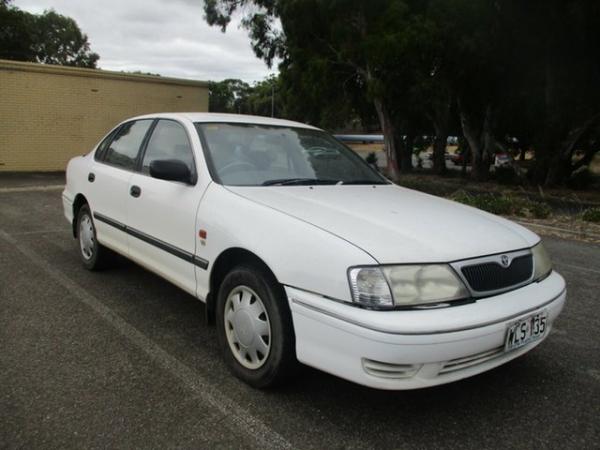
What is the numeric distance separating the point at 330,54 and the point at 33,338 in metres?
14.5

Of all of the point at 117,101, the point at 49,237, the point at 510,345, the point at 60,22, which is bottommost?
the point at 49,237

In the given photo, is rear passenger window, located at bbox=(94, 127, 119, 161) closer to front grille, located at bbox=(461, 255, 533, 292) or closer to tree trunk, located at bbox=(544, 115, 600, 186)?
front grille, located at bbox=(461, 255, 533, 292)

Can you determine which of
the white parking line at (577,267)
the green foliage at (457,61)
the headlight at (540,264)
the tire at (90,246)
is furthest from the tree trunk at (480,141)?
the headlight at (540,264)

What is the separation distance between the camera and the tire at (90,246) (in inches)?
187

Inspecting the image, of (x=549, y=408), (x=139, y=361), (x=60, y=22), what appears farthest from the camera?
(x=60, y=22)

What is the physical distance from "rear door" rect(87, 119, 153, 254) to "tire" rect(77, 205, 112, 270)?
0.53ft

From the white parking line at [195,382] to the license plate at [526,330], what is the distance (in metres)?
1.16

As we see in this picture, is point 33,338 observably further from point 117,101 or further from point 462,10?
point 117,101

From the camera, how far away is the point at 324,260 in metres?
2.40

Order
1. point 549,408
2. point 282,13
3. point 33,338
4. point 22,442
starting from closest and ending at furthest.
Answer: point 22,442 < point 549,408 < point 33,338 < point 282,13

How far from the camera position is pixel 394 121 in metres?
20.3

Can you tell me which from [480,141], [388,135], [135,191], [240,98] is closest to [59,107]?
[388,135]

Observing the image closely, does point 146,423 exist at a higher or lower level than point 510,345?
lower

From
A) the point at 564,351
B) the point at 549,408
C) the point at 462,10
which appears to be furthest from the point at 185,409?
the point at 462,10
